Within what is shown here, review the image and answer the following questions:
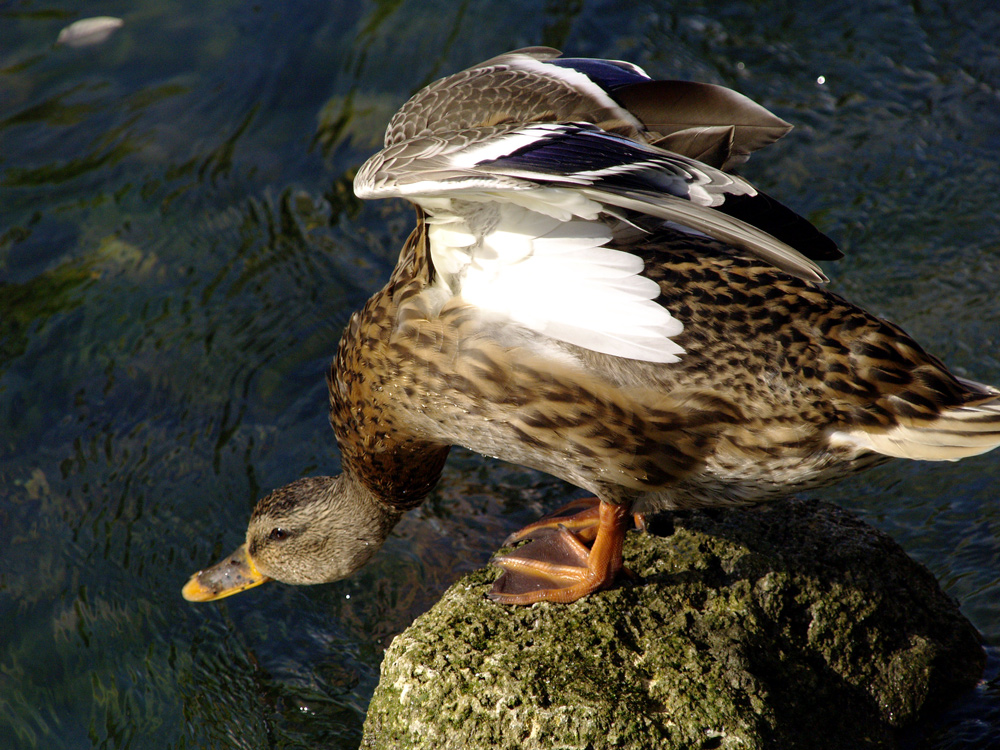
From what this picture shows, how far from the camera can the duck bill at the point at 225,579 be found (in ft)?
14.9

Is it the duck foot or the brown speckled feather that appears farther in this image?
the duck foot

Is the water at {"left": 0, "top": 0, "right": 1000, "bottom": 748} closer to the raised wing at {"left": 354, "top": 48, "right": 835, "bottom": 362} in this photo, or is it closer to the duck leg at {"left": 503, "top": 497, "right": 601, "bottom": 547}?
the duck leg at {"left": 503, "top": 497, "right": 601, "bottom": 547}

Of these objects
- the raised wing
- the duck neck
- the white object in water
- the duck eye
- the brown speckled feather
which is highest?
the raised wing

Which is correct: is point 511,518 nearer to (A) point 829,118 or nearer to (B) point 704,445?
(B) point 704,445

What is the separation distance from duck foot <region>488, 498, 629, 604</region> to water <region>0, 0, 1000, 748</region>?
104cm

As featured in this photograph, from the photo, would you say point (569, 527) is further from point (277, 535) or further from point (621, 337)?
point (277, 535)

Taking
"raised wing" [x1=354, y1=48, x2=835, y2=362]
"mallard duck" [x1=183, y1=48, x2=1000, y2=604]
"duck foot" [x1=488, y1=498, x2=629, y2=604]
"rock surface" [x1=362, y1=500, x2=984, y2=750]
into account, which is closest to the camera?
"raised wing" [x1=354, y1=48, x2=835, y2=362]

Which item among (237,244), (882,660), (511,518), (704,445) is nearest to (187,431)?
(237,244)

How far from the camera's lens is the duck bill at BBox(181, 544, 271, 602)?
4547 mm

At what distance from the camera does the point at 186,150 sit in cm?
691

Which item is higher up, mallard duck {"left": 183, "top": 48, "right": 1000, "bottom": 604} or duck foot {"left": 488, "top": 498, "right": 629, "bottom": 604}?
mallard duck {"left": 183, "top": 48, "right": 1000, "bottom": 604}

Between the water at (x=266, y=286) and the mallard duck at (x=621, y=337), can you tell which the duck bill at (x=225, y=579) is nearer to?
the water at (x=266, y=286)

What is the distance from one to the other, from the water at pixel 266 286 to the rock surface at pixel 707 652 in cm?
39

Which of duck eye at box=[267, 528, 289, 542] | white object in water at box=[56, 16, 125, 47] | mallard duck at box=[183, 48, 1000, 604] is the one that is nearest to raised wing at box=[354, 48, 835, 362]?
mallard duck at box=[183, 48, 1000, 604]
